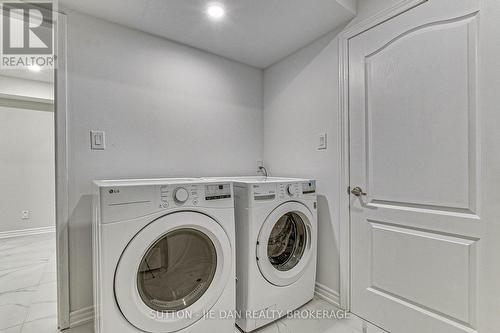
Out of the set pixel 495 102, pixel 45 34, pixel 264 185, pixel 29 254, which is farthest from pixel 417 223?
pixel 29 254

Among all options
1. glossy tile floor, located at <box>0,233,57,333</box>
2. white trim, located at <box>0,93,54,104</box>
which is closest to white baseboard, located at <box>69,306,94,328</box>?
glossy tile floor, located at <box>0,233,57,333</box>

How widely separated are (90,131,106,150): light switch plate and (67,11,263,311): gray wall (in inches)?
1.1

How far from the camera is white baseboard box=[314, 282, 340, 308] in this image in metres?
1.80

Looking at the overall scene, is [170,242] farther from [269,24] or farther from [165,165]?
[269,24]

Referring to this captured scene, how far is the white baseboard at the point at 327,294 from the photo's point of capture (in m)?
1.80

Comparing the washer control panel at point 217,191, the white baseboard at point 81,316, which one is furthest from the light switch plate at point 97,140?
the white baseboard at point 81,316

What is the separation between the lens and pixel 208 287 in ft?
4.51

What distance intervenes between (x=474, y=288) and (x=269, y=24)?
2002 millimetres

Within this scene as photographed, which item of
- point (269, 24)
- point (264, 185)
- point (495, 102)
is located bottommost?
point (264, 185)

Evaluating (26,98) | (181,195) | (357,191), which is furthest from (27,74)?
(357,191)

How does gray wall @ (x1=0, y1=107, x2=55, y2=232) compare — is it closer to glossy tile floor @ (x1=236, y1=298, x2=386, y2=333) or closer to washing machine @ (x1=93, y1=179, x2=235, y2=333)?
washing machine @ (x1=93, y1=179, x2=235, y2=333)

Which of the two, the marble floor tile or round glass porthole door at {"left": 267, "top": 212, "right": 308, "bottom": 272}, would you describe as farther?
round glass porthole door at {"left": 267, "top": 212, "right": 308, "bottom": 272}

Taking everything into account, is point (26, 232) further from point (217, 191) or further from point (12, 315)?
point (217, 191)

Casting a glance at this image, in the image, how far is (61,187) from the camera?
1.53 m
